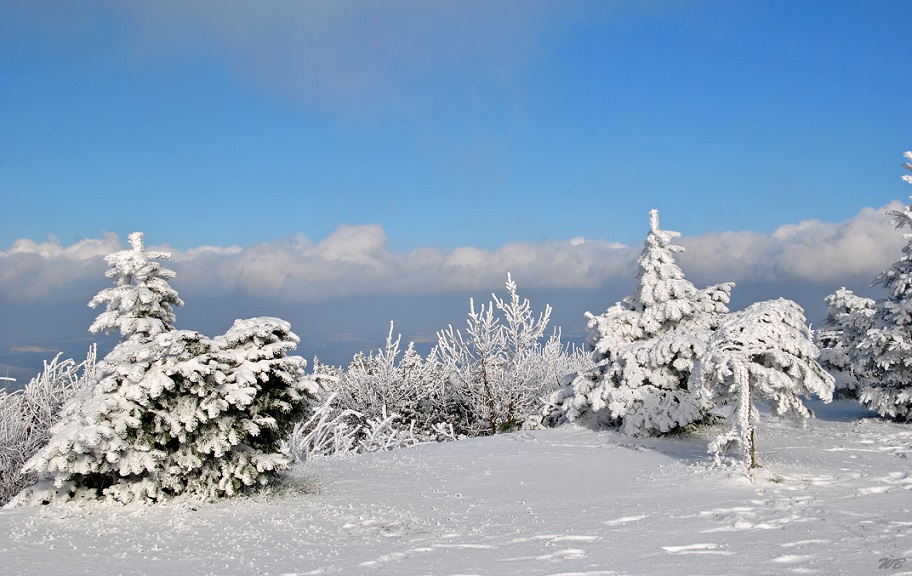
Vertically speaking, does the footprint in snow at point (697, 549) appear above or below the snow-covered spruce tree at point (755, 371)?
below

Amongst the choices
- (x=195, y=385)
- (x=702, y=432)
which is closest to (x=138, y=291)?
(x=195, y=385)

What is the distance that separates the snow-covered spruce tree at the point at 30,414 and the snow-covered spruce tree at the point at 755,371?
13.3 m

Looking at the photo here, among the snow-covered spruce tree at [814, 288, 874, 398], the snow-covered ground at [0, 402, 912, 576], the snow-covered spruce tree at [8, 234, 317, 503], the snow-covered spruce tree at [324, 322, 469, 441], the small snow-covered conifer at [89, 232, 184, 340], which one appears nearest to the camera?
the snow-covered ground at [0, 402, 912, 576]

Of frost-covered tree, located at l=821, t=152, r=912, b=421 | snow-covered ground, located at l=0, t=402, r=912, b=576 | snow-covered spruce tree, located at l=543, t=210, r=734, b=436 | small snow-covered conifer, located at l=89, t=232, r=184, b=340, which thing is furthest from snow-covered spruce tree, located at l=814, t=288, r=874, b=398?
small snow-covered conifer, located at l=89, t=232, r=184, b=340

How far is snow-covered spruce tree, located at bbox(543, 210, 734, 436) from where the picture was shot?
12.6 meters

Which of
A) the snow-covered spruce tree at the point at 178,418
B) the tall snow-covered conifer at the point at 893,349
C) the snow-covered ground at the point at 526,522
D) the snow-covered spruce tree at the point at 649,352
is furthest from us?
the tall snow-covered conifer at the point at 893,349

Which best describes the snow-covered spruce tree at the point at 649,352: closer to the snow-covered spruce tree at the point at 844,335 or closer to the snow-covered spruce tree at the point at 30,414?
the snow-covered spruce tree at the point at 844,335

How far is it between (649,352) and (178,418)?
8748mm

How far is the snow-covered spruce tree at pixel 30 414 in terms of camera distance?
1545 centimetres

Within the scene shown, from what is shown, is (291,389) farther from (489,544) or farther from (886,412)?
(886,412)

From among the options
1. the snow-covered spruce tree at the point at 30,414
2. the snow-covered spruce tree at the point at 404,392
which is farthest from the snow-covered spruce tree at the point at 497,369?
the snow-covered spruce tree at the point at 30,414

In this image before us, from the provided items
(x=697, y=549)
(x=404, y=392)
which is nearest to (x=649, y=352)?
(x=697, y=549)

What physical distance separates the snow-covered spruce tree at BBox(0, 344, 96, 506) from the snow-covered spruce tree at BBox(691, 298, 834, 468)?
13.3 m

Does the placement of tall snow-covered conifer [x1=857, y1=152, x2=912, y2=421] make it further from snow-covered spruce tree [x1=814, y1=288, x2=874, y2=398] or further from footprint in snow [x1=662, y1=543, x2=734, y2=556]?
footprint in snow [x1=662, y1=543, x2=734, y2=556]
